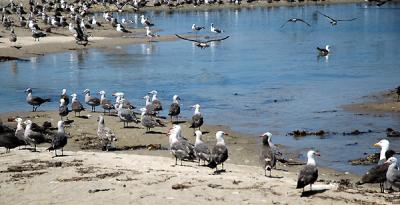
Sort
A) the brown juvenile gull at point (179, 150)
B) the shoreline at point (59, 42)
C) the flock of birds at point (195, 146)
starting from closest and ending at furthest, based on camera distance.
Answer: the flock of birds at point (195, 146)
the brown juvenile gull at point (179, 150)
the shoreline at point (59, 42)

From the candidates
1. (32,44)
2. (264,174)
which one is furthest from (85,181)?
(32,44)

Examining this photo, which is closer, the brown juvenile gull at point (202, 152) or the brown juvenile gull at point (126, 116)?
the brown juvenile gull at point (202, 152)

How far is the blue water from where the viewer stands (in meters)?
25.5

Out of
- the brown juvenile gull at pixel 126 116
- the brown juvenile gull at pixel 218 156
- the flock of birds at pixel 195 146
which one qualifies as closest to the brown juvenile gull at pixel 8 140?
the flock of birds at pixel 195 146

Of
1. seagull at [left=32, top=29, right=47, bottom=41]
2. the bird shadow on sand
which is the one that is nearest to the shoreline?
seagull at [left=32, top=29, right=47, bottom=41]

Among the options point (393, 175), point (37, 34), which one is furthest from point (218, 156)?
point (37, 34)

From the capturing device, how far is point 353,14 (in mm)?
80625

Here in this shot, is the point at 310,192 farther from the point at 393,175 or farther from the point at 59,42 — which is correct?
the point at 59,42

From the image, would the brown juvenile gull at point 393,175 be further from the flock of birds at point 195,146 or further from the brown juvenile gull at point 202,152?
the brown juvenile gull at point 202,152

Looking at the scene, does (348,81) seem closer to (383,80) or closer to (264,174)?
(383,80)

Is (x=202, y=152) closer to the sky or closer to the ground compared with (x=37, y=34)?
closer to the ground

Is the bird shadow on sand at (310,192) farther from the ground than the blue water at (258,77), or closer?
farther from the ground

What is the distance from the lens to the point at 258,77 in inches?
1507

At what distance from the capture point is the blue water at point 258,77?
2552cm
